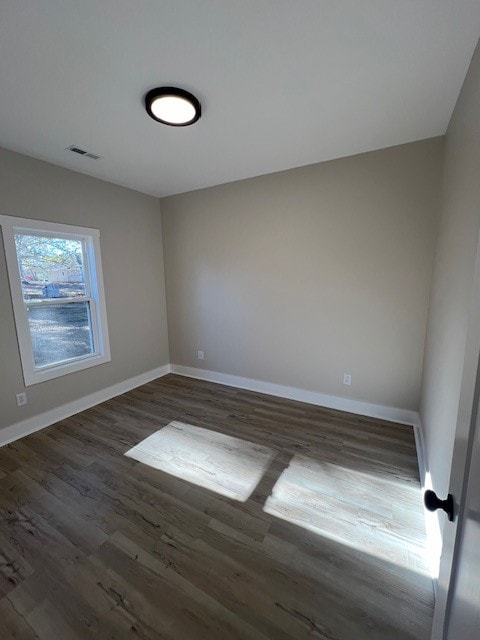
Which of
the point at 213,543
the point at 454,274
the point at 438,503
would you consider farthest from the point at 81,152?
the point at 438,503

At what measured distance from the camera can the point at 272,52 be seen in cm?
141

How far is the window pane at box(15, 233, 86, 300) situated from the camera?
101 inches

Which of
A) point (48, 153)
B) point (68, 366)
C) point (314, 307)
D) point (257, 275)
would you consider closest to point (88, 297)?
point (68, 366)

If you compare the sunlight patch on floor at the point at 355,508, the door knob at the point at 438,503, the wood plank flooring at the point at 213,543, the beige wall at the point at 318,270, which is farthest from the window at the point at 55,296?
the door knob at the point at 438,503

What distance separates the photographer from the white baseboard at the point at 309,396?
2.72 meters

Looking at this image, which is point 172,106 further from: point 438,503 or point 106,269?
point 438,503

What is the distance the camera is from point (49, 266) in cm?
276

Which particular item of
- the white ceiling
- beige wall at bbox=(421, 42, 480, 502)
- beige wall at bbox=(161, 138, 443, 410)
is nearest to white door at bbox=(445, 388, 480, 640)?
beige wall at bbox=(421, 42, 480, 502)

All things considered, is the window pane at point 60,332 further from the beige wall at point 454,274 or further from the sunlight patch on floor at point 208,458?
the beige wall at point 454,274

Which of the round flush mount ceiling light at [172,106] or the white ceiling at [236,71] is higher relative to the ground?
the white ceiling at [236,71]

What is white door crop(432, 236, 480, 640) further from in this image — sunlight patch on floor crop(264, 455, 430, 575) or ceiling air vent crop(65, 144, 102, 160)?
ceiling air vent crop(65, 144, 102, 160)

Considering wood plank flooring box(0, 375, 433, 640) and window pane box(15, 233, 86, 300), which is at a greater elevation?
window pane box(15, 233, 86, 300)

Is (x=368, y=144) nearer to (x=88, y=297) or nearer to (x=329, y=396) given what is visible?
(x=329, y=396)

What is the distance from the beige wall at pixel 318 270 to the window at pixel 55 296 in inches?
45.1
